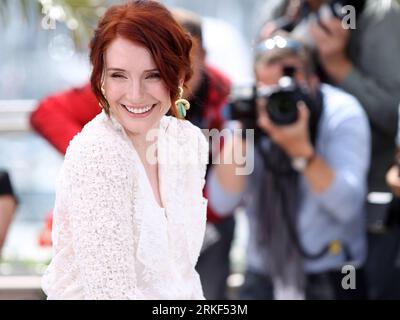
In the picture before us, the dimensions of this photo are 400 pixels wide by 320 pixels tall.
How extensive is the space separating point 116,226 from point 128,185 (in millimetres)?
57

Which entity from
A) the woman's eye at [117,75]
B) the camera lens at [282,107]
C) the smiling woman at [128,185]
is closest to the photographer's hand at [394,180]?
the camera lens at [282,107]

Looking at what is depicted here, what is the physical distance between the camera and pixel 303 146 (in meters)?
2.34

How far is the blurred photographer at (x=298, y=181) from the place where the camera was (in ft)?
7.59

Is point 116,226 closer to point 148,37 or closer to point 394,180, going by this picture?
point 148,37

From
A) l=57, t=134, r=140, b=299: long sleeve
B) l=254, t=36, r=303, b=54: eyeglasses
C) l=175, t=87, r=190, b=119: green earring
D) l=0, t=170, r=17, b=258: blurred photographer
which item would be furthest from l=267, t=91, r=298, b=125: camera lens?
l=57, t=134, r=140, b=299: long sleeve

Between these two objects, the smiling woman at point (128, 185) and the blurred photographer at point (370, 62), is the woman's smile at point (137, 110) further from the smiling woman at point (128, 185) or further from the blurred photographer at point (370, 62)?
the blurred photographer at point (370, 62)

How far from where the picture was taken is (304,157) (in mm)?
2336

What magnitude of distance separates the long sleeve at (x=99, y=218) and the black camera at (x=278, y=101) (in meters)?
1.08

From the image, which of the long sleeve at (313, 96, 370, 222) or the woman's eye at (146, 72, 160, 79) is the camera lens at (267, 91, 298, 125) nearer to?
the long sleeve at (313, 96, 370, 222)

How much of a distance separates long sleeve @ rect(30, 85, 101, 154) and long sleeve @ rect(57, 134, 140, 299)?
29.3 inches

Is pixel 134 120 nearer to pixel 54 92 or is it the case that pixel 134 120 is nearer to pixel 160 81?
pixel 160 81

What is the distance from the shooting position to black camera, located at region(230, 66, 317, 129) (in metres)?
2.32
